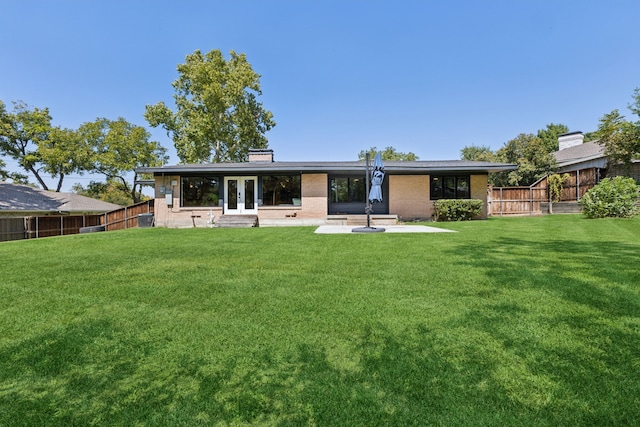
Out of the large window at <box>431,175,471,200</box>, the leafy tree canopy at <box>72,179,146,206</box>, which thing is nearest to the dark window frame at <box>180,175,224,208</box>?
the large window at <box>431,175,471,200</box>

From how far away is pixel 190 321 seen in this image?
2.94m

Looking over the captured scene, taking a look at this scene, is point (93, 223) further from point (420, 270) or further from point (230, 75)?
point (420, 270)

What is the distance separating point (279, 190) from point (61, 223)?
14160mm

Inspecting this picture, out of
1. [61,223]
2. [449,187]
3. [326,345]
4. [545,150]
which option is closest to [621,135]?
[545,150]

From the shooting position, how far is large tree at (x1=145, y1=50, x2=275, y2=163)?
2538 centimetres

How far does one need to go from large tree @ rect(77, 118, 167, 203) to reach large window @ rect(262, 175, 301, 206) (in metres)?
19.7

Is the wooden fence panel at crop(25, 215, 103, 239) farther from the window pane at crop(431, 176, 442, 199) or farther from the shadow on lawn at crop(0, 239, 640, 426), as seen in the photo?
the shadow on lawn at crop(0, 239, 640, 426)

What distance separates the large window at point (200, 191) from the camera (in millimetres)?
15062

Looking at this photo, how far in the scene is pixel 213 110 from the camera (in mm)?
25844

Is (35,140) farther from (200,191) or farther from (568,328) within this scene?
(568,328)

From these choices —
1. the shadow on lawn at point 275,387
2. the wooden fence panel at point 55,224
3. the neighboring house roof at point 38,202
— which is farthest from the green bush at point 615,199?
the neighboring house roof at point 38,202

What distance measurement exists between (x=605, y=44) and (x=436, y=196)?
11551mm

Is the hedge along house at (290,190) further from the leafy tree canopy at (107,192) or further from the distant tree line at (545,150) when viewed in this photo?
the leafy tree canopy at (107,192)

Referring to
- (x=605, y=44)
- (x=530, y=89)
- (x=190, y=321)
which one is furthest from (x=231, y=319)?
(x=530, y=89)
